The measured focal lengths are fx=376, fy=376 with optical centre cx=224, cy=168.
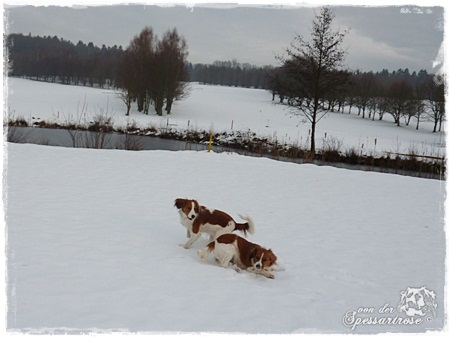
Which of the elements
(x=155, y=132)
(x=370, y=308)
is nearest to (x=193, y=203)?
(x=370, y=308)

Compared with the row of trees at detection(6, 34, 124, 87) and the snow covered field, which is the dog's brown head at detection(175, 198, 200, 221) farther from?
the row of trees at detection(6, 34, 124, 87)

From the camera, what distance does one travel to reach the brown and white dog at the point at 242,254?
16.9 feet

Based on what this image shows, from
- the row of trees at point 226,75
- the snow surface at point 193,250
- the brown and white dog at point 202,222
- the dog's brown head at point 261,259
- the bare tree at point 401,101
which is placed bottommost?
the snow surface at point 193,250

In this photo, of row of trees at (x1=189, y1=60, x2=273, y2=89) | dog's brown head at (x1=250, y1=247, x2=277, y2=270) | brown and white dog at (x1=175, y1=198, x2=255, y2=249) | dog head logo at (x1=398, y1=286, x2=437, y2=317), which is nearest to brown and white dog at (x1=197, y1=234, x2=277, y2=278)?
dog's brown head at (x1=250, y1=247, x2=277, y2=270)

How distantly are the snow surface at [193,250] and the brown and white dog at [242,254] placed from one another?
16cm

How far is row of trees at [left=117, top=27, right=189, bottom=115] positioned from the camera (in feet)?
139

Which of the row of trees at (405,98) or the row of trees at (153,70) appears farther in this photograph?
the row of trees at (153,70)

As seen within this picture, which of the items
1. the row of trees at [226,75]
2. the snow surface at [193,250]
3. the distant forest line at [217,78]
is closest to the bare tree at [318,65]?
the distant forest line at [217,78]

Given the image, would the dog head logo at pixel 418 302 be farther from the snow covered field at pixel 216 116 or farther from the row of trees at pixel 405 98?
the snow covered field at pixel 216 116

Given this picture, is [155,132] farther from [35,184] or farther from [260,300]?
[260,300]

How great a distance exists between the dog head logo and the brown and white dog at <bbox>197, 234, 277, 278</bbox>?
5.64 ft

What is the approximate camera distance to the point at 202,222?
19.6 feet

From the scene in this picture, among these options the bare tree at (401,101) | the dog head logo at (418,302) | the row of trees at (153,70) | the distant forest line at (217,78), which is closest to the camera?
the dog head logo at (418,302)

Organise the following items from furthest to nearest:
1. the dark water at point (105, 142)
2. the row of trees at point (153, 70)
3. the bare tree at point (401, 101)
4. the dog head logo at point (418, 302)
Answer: the bare tree at point (401, 101)
the row of trees at point (153, 70)
the dark water at point (105, 142)
the dog head logo at point (418, 302)
